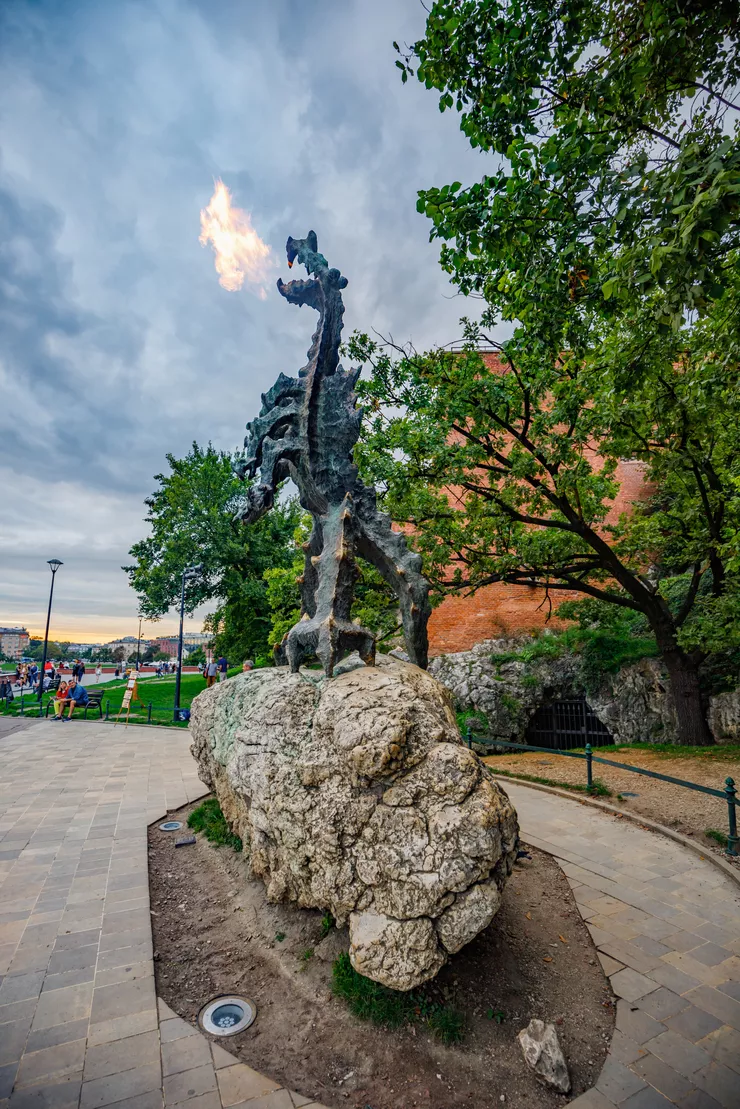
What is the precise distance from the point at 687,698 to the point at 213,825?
10355 millimetres

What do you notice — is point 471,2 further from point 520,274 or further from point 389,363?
point 389,363

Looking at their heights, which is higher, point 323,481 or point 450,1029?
point 323,481

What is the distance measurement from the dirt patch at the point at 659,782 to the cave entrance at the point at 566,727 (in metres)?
1.81

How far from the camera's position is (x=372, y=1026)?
10.3 ft

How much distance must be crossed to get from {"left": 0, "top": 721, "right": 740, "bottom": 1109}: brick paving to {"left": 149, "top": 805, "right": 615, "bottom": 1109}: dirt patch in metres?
0.14

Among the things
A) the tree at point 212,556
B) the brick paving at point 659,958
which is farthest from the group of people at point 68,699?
the brick paving at point 659,958

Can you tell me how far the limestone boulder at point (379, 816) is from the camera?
305cm

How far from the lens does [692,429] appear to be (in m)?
8.52

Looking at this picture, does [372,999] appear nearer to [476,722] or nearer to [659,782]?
[659,782]

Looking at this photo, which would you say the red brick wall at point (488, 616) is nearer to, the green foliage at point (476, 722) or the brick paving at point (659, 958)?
the green foliage at point (476, 722)

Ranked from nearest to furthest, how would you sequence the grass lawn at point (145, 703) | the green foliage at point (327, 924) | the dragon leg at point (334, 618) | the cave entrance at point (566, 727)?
1. the green foliage at point (327, 924)
2. the dragon leg at point (334, 618)
3. the cave entrance at point (566, 727)
4. the grass lawn at point (145, 703)

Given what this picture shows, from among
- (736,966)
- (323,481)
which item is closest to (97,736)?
(323,481)

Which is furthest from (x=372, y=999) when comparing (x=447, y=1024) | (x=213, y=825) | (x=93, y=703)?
(x=93, y=703)

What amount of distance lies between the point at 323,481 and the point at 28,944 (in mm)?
4802
